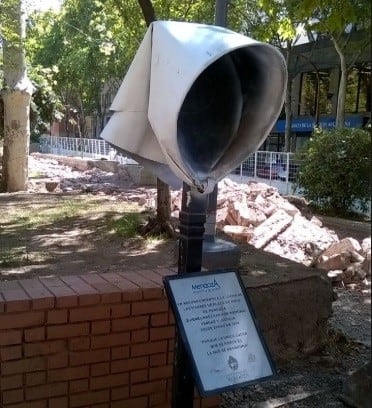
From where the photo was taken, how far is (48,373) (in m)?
2.68

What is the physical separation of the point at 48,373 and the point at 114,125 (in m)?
1.24

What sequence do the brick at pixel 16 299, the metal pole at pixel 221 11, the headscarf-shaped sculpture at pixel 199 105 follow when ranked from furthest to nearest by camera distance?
the metal pole at pixel 221 11, the brick at pixel 16 299, the headscarf-shaped sculpture at pixel 199 105

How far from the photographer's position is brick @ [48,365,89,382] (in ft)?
8.84

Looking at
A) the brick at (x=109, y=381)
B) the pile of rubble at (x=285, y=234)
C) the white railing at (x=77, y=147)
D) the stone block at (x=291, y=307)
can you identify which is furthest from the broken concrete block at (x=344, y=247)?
the white railing at (x=77, y=147)

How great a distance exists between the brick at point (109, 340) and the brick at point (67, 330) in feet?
0.23

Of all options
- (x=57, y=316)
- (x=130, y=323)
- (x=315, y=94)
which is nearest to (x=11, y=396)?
(x=57, y=316)

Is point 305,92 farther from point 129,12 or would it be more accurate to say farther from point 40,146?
point 129,12

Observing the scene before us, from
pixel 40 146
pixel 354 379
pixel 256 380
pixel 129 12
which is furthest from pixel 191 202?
pixel 40 146

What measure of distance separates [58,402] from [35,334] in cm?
40

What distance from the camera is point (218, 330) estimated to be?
2184 millimetres

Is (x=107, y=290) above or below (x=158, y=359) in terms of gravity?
above

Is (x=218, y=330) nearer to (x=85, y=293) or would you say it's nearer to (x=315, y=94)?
(x=85, y=293)

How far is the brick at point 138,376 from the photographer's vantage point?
115 inches

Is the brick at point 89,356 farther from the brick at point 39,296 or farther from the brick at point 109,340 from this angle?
the brick at point 39,296
